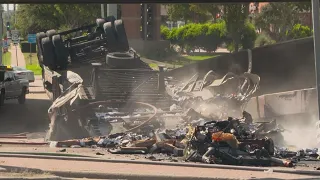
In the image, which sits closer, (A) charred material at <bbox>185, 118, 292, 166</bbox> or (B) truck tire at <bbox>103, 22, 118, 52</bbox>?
(A) charred material at <bbox>185, 118, 292, 166</bbox>

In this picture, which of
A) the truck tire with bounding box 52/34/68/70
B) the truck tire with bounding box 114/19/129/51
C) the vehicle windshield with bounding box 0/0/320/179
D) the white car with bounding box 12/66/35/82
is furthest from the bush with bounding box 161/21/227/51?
the truck tire with bounding box 52/34/68/70

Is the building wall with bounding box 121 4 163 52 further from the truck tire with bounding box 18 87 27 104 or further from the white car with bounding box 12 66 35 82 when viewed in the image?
the truck tire with bounding box 18 87 27 104

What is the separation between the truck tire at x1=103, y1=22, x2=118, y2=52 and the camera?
2436 cm

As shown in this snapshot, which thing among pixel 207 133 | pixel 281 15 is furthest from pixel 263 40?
pixel 207 133

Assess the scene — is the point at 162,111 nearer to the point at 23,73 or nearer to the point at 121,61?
the point at 121,61

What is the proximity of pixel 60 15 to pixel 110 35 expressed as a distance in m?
45.5

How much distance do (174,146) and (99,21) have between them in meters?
13.2

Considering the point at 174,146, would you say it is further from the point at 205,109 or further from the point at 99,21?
the point at 99,21

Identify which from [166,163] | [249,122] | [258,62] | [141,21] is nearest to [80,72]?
[258,62]

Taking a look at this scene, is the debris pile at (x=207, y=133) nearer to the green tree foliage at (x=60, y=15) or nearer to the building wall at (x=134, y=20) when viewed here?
the green tree foliage at (x=60, y=15)

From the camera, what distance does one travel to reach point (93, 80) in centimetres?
2055

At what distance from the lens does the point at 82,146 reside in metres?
15.5

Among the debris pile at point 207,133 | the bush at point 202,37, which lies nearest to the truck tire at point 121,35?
the debris pile at point 207,133

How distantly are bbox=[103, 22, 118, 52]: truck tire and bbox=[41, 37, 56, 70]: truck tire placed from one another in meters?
2.34
